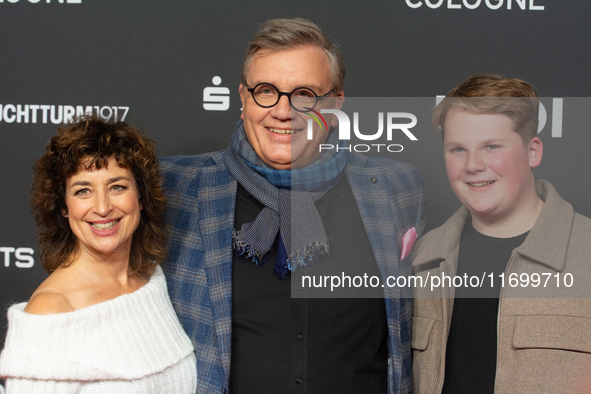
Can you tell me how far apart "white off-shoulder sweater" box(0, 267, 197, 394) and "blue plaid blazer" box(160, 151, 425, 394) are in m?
0.07

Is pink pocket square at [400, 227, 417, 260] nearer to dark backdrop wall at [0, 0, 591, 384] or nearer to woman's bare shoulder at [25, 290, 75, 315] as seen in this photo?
dark backdrop wall at [0, 0, 591, 384]

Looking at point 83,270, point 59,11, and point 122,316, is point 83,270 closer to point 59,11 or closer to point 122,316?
point 122,316

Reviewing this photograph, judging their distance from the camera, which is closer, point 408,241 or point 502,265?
point 502,265

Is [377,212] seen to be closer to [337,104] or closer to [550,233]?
[337,104]

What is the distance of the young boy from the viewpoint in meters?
1.54

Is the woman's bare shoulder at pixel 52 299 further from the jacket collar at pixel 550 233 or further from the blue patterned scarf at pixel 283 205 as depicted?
the jacket collar at pixel 550 233

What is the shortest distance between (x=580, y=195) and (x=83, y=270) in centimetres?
163

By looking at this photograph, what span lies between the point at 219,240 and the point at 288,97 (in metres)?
0.53

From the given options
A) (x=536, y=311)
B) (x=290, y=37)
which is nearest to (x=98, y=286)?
(x=290, y=37)

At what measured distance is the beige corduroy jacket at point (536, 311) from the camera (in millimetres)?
1518

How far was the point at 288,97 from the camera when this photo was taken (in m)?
1.75

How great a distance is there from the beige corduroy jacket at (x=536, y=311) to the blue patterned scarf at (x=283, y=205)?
40 centimetres

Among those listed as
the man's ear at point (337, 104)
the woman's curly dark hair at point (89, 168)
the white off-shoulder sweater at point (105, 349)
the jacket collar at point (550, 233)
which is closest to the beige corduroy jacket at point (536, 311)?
the jacket collar at point (550, 233)

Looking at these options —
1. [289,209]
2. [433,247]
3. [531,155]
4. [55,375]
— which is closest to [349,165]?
[289,209]
